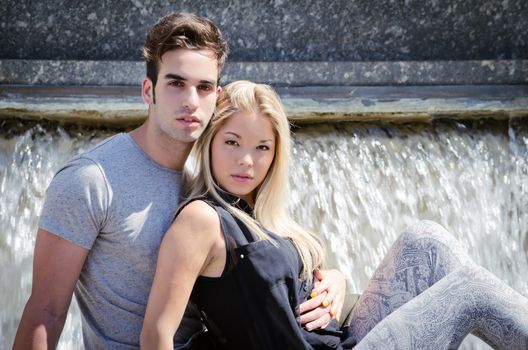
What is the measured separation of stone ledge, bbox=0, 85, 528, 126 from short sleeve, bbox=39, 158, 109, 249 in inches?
61.6

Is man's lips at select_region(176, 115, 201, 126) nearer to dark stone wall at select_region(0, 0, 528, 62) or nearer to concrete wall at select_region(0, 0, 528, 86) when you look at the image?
concrete wall at select_region(0, 0, 528, 86)

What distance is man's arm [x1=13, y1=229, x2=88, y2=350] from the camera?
81.3 inches

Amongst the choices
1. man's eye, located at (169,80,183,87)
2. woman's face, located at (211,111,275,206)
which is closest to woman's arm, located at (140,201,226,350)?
woman's face, located at (211,111,275,206)

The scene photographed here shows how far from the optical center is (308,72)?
12.4 ft

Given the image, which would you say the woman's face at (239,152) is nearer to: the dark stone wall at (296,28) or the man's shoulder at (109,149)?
the man's shoulder at (109,149)

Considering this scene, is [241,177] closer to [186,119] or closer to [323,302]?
[186,119]

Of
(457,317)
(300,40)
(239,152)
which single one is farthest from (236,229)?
(300,40)

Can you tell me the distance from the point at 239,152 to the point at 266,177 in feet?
0.50

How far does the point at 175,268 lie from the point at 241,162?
383 millimetres

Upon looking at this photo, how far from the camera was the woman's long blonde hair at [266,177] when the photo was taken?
2227 millimetres

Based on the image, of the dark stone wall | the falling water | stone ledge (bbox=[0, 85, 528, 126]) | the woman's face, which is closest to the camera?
the woman's face

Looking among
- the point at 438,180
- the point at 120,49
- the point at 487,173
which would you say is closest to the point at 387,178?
the point at 438,180

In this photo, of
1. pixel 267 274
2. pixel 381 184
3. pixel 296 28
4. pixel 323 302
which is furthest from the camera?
pixel 296 28

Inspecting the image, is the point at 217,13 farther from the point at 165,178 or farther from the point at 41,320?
the point at 41,320
